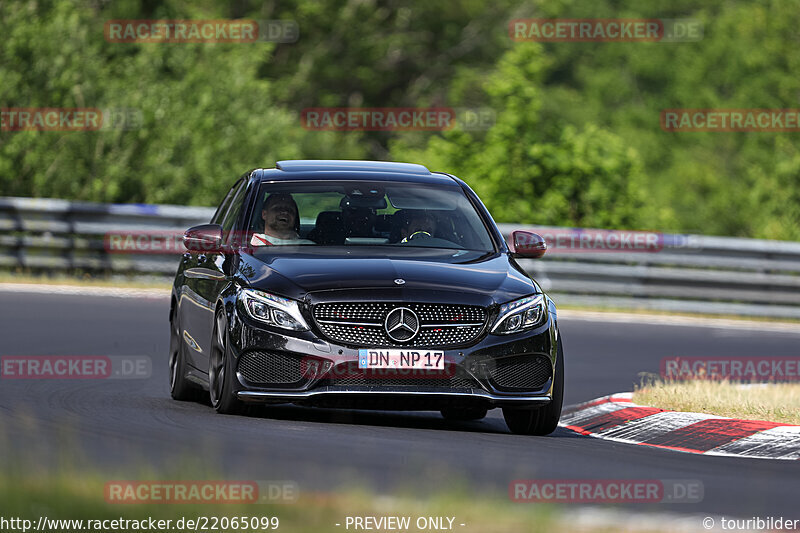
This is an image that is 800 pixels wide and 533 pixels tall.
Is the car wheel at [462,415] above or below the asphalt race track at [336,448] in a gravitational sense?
below

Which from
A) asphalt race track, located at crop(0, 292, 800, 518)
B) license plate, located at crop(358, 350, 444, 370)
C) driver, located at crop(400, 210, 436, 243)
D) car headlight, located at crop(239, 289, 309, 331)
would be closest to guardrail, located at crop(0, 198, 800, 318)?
asphalt race track, located at crop(0, 292, 800, 518)

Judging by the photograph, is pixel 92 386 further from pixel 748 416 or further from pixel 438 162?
pixel 438 162

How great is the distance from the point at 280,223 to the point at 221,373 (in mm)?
1225

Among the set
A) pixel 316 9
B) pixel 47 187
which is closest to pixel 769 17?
pixel 316 9

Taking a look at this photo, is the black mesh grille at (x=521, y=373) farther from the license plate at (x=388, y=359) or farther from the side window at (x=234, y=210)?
the side window at (x=234, y=210)

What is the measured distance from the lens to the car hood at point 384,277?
9656 mm

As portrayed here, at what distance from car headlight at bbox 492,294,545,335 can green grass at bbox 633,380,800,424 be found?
2.01 meters

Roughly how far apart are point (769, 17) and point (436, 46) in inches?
476

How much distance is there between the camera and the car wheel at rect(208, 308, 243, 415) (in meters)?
9.86

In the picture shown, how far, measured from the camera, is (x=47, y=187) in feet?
86.9

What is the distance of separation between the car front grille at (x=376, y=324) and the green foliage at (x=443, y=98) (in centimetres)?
1697

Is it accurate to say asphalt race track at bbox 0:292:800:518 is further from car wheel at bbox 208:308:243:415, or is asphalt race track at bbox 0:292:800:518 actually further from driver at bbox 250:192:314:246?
driver at bbox 250:192:314:246

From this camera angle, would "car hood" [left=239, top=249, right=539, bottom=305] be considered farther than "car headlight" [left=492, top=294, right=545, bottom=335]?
No

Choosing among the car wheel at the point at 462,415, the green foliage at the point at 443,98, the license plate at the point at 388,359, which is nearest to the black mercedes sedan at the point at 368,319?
the license plate at the point at 388,359
